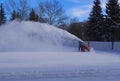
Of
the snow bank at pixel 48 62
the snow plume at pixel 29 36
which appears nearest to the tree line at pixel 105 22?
the snow plume at pixel 29 36

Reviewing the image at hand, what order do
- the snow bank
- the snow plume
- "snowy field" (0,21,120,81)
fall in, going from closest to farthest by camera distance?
1. "snowy field" (0,21,120,81)
2. the snow bank
3. the snow plume

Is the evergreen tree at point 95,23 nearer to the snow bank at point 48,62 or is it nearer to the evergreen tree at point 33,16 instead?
the evergreen tree at point 33,16

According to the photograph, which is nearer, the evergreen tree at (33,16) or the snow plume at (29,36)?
the snow plume at (29,36)

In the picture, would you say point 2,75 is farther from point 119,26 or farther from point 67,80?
point 119,26

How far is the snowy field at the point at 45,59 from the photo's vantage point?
46.2ft

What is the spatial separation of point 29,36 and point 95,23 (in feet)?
106

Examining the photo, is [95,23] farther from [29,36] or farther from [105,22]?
[29,36]

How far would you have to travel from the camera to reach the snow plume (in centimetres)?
2752

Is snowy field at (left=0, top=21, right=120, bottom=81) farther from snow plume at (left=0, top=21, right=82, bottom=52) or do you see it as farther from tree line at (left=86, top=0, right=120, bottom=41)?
tree line at (left=86, top=0, right=120, bottom=41)

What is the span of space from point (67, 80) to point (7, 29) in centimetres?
1623

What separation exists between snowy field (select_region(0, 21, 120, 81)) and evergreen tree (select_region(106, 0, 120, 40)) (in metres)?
26.1

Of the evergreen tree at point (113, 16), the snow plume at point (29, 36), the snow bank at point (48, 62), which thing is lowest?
the snow bank at point (48, 62)

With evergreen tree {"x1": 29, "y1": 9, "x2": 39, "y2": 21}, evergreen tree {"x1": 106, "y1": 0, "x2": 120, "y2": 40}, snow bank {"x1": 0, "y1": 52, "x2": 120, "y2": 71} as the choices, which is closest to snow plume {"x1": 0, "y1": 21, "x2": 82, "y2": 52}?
snow bank {"x1": 0, "y1": 52, "x2": 120, "y2": 71}

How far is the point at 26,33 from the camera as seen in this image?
96.2 ft
